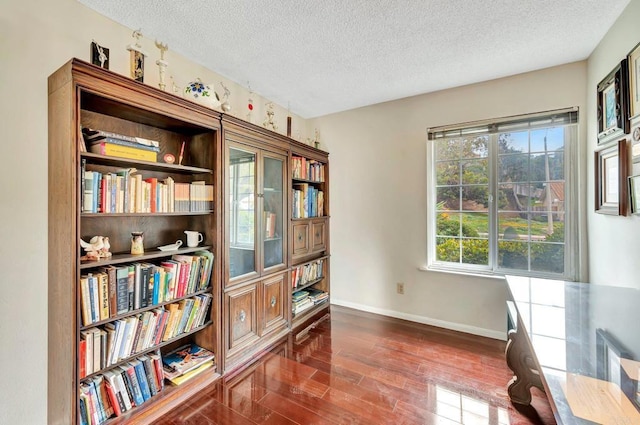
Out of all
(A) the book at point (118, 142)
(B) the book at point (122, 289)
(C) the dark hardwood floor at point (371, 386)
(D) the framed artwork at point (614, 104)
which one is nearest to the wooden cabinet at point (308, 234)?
(C) the dark hardwood floor at point (371, 386)

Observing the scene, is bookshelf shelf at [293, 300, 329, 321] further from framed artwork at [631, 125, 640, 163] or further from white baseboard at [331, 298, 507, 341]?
framed artwork at [631, 125, 640, 163]

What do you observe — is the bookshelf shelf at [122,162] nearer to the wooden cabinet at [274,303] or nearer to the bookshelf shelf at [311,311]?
the wooden cabinet at [274,303]

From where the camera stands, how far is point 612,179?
184 cm

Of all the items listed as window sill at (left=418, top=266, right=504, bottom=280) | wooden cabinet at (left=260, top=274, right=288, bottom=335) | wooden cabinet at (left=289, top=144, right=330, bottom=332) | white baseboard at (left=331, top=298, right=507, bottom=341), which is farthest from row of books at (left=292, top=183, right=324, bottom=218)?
window sill at (left=418, top=266, right=504, bottom=280)

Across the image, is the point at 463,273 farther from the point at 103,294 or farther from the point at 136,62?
the point at 136,62

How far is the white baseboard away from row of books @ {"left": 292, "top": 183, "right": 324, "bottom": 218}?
1.18 meters

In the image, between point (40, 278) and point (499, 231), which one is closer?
point (40, 278)

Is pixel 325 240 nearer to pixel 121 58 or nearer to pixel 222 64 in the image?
pixel 222 64

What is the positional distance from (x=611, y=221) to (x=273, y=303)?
2600 millimetres

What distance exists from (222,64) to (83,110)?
1087 mm

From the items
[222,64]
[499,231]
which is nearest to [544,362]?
[499,231]

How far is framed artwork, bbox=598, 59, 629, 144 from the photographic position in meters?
1.65

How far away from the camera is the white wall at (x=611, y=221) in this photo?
5.21 ft

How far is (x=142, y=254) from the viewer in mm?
1653
